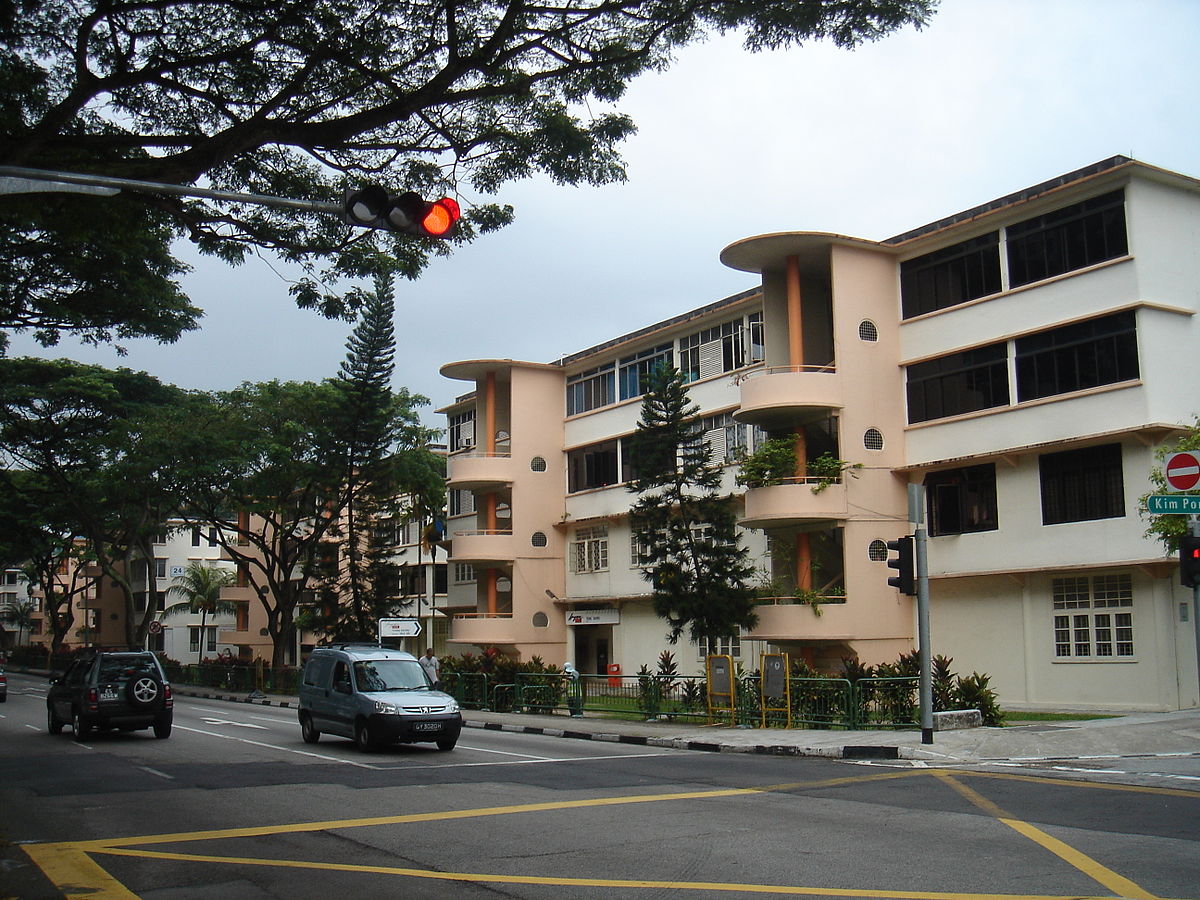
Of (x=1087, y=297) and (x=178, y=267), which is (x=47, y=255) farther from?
(x=1087, y=297)

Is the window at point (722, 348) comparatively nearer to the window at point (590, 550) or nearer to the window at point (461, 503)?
the window at point (590, 550)

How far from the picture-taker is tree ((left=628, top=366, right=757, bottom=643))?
27578 millimetres

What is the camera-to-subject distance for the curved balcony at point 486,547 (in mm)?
42281

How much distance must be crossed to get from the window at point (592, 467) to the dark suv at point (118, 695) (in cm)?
2038

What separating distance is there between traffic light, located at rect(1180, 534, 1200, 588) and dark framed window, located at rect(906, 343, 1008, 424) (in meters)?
13.6

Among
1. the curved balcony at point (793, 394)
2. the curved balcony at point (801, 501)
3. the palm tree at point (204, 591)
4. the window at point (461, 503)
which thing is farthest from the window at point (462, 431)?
the palm tree at point (204, 591)

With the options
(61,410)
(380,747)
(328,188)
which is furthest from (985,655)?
(61,410)

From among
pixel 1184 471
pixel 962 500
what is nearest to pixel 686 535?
pixel 962 500

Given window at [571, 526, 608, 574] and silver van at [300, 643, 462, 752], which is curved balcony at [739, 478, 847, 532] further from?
silver van at [300, 643, 462, 752]

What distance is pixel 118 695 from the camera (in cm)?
2248

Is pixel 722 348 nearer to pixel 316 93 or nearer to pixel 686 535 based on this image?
pixel 686 535

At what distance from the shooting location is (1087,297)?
86.5 ft

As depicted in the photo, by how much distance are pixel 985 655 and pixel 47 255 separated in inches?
880

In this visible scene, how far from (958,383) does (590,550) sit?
16.6 metres
